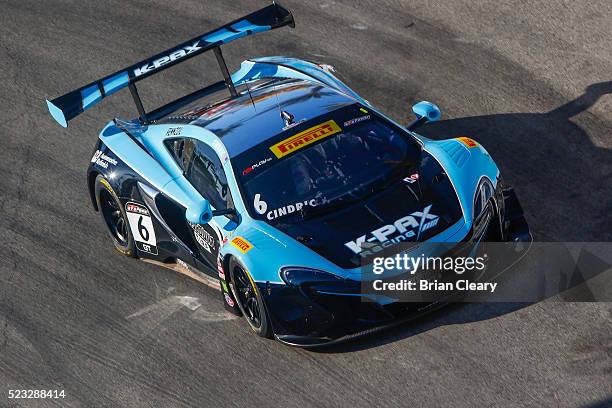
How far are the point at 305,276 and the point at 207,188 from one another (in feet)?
5.21

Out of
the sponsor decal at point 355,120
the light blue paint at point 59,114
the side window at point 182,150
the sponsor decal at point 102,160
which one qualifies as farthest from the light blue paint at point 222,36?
Answer: the sponsor decal at point 355,120

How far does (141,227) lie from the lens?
9.51 meters

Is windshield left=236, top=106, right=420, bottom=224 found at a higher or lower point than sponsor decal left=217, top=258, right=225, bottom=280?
higher

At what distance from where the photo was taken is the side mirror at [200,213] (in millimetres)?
8234

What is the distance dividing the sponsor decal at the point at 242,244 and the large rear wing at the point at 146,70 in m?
2.15

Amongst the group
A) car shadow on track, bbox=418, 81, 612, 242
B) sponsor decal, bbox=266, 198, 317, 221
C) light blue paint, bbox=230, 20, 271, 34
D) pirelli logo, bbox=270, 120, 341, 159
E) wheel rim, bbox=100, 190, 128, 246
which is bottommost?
car shadow on track, bbox=418, 81, 612, 242

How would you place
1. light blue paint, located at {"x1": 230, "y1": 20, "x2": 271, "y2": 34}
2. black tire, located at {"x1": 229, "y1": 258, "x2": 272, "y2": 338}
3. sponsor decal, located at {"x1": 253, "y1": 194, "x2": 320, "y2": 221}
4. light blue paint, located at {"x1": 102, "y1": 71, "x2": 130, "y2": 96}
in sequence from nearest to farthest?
black tire, located at {"x1": 229, "y1": 258, "x2": 272, "y2": 338}, sponsor decal, located at {"x1": 253, "y1": 194, "x2": 320, "y2": 221}, light blue paint, located at {"x1": 102, "y1": 71, "x2": 130, "y2": 96}, light blue paint, located at {"x1": 230, "y1": 20, "x2": 271, "y2": 34}

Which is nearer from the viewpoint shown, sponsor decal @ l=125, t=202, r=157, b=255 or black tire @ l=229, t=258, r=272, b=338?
black tire @ l=229, t=258, r=272, b=338

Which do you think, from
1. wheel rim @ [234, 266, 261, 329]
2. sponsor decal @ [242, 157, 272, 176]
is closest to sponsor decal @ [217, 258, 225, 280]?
wheel rim @ [234, 266, 261, 329]

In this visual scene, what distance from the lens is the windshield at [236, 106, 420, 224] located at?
8234 mm

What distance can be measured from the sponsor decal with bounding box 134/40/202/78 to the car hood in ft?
7.62

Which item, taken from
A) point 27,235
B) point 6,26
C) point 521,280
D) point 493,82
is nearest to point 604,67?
point 493,82

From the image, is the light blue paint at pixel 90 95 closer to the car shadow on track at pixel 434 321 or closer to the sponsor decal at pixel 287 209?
the sponsor decal at pixel 287 209

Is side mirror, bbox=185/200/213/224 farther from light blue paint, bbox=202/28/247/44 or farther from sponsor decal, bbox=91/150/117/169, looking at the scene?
light blue paint, bbox=202/28/247/44
